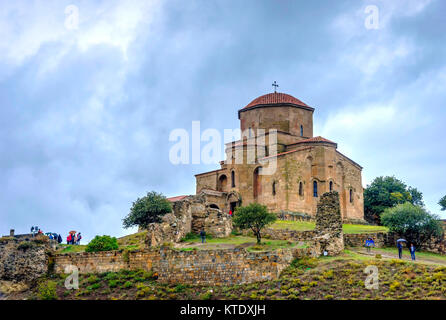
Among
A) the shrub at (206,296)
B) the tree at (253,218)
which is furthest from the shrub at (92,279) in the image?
the tree at (253,218)

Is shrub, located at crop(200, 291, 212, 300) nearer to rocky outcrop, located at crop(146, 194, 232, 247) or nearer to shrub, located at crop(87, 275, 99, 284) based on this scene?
shrub, located at crop(87, 275, 99, 284)

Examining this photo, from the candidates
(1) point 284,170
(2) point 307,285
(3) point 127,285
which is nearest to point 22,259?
(3) point 127,285

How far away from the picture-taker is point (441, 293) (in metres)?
18.9

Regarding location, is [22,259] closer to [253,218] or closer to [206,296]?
[206,296]

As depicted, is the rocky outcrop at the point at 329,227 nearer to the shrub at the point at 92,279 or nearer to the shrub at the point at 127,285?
the shrub at the point at 127,285

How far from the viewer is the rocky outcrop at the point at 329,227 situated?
2642 centimetres

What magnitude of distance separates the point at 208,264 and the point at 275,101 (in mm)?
30218

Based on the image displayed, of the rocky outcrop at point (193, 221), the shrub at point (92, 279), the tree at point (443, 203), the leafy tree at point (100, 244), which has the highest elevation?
the tree at point (443, 203)

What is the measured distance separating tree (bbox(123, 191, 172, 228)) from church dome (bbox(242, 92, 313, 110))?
18.0 metres

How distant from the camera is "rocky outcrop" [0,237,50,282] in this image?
26.3m

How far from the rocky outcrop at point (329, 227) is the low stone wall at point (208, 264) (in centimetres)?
136

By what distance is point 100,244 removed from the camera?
28.8 metres

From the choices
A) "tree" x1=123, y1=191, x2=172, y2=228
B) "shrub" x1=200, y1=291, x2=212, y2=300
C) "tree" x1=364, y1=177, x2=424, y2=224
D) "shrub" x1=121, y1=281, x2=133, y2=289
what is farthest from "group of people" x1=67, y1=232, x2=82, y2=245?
"tree" x1=364, y1=177, x2=424, y2=224
